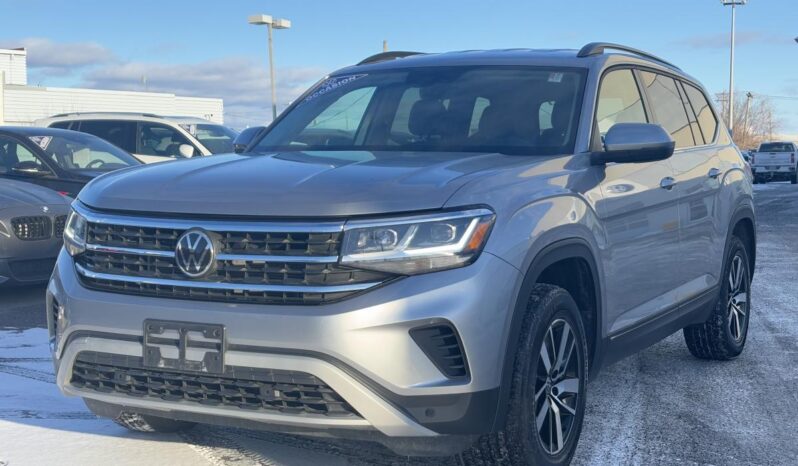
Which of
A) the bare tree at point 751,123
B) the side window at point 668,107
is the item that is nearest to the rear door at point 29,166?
the side window at point 668,107

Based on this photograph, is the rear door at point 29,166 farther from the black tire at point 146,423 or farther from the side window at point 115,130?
the black tire at point 146,423

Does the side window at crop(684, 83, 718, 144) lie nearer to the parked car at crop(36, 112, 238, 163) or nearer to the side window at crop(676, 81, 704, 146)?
the side window at crop(676, 81, 704, 146)

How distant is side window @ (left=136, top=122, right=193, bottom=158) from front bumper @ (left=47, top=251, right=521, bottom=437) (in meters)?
12.8

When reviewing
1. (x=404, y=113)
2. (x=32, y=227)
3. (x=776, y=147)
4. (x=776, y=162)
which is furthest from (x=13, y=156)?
(x=776, y=147)

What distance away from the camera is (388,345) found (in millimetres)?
3258

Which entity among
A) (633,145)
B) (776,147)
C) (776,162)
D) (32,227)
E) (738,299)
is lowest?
(776,162)

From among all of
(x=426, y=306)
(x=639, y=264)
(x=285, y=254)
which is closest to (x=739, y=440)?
(x=639, y=264)

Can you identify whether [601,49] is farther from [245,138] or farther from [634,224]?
[245,138]

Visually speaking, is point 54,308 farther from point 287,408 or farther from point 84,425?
point 287,408

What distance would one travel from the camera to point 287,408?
3.38 meters

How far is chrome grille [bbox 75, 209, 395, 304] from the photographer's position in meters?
3.33

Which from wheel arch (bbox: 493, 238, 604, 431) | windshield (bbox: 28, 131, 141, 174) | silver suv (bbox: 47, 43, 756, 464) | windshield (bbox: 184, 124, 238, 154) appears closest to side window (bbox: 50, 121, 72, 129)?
windshield (bbox: 184, 124, 238, 154)

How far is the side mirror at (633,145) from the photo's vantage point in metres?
4.40

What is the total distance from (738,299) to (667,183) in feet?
5.58
